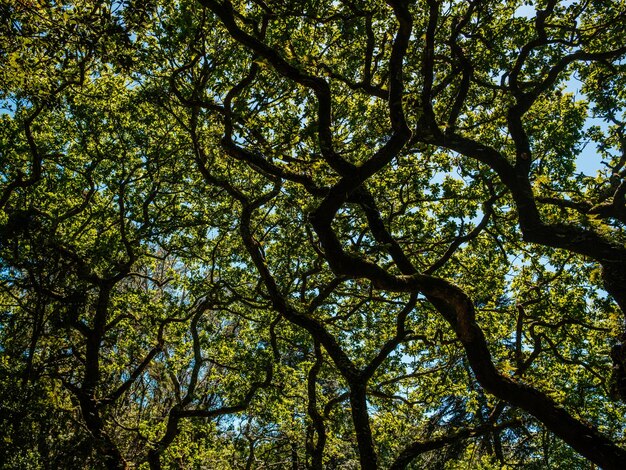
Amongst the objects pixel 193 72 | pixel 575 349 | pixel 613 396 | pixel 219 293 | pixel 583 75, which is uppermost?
pixel 583 75

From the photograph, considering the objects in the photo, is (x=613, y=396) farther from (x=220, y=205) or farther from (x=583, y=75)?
(x=220, y=205)

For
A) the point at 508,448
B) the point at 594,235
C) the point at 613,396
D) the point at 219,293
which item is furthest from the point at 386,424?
the point at 508,448

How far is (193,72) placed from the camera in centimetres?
870

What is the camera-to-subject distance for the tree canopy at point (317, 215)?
6324 millimetres

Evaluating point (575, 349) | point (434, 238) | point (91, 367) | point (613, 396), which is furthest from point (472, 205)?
point (91, 367)

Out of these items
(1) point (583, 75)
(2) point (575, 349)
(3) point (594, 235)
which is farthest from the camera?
(2) point (575, 349)

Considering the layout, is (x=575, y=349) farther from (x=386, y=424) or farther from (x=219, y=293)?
(x=219, y=293)

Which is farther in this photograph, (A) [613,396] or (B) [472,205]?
(B) [472,205]

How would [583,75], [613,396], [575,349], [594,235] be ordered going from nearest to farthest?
[613,396] → [594,235] → [583,75] → [575,349]

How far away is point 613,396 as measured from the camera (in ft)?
20.6

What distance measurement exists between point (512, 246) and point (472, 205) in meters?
1.21

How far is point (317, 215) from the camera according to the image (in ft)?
19.0

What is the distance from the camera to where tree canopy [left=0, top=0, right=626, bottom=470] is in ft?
20.7

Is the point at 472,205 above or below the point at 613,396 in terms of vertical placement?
above
